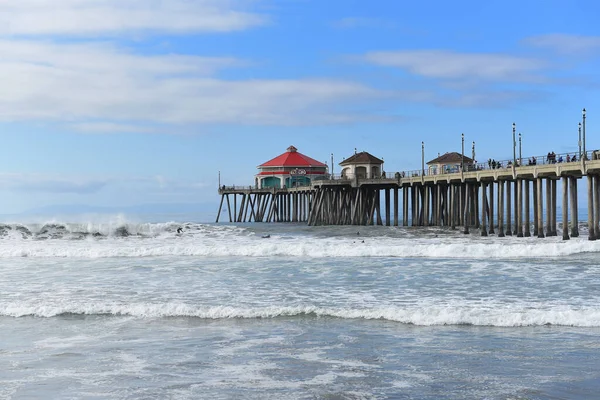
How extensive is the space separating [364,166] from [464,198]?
16020 mm

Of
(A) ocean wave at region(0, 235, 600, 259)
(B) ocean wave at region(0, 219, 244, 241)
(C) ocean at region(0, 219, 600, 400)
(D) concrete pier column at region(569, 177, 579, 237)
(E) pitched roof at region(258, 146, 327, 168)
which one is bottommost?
(C) ocean at region(0, 219, 600, 400)

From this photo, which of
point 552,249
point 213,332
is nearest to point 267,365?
point 213,332

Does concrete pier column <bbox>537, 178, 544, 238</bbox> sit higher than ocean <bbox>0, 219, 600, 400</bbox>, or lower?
higher

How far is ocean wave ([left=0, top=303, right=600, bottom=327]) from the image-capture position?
13125 mm

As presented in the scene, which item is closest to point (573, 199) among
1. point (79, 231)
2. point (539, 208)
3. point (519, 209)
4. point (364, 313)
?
point (539, 208)

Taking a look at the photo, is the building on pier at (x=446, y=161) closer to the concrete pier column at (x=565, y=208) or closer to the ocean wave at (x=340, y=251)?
the concrete pier column at (x=565, y=208)

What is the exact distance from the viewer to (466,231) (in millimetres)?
41844

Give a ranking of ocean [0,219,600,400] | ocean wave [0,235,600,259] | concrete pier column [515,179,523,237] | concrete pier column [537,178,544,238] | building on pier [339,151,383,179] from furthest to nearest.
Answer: building on pier [339,151,383,179]
concrete pier column [515,179,523,237]
concrete pier column [537,178,544,238]
ocean wave [0,235,600,259]
ocean [0,219,600,400]

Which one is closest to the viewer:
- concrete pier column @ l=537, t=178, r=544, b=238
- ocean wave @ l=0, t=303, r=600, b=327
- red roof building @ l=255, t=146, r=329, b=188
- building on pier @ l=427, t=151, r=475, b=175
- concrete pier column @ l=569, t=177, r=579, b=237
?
ocean wave @ l=0, t=303, r=600, b=327

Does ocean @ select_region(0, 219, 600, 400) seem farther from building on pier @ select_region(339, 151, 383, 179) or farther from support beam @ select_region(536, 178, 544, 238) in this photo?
building on pier @ select_region(339, 151, 383, 179)

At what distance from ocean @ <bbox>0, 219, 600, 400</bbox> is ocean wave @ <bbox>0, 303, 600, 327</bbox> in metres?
0.04

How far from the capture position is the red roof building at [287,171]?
246 ft

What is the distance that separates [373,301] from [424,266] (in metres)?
7.40

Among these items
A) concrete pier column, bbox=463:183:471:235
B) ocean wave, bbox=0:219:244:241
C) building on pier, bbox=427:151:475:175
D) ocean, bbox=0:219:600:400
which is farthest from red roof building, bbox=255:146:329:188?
ocean, bbox=0:219:600:400
